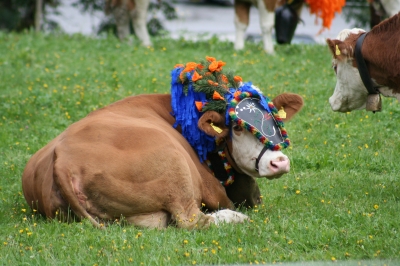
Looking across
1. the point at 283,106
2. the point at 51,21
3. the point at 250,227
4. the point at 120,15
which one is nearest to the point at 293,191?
the point at 283,106

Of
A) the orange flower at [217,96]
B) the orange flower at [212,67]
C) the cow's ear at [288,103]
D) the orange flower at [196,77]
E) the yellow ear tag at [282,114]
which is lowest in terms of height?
the yellow ear tag at [282,114]

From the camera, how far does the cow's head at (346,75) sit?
633 cm

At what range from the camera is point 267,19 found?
13641 millimetres

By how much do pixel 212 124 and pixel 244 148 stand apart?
0.31m

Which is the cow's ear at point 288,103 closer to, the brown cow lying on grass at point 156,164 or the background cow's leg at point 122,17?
the brown cow lying on grass at point 156,164

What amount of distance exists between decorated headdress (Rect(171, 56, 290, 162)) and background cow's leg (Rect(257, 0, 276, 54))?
7445 mm

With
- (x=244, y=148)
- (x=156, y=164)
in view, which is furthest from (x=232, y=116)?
(x=156, y=164)

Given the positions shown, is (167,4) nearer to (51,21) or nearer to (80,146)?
(51,21)

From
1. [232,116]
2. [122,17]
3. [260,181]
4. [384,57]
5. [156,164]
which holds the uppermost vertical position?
[384,57]

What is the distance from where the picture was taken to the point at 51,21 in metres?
21.5

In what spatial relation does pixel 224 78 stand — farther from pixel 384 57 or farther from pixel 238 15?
pixel 238 15

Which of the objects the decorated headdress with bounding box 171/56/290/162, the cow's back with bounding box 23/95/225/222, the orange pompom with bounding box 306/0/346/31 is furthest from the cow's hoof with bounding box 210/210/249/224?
the orange pompom with bounding box 306/0/346/31

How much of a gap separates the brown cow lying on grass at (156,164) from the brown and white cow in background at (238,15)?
7.53m

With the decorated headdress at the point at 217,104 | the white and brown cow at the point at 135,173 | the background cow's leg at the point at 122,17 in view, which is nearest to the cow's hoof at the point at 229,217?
the white and brown cow at the point at 135,173
